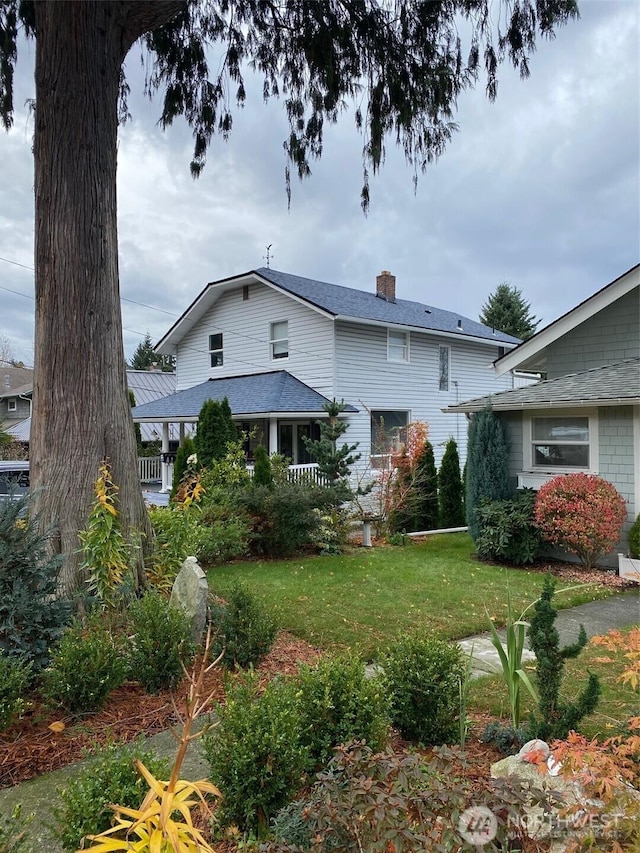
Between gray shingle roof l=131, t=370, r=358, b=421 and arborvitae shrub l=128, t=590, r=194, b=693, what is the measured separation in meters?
10.9

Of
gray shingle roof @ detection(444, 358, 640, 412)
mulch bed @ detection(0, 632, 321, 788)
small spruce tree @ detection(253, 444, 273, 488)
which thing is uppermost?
gray shingle roof @ detection(444, 358, 640, 412)

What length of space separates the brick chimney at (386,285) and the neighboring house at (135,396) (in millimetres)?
10229

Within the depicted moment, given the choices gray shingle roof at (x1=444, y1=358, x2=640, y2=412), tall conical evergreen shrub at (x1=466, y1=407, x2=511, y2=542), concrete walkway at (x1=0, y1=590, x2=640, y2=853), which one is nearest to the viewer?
concrete walkway at (x1=0, y1=590, x2=640, y2=853)

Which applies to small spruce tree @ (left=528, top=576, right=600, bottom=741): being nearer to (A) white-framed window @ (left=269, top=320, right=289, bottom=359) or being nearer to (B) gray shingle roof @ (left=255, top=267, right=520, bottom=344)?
(B) gray shingle roof @ (left=255, top=267, right=520, bottom=344)

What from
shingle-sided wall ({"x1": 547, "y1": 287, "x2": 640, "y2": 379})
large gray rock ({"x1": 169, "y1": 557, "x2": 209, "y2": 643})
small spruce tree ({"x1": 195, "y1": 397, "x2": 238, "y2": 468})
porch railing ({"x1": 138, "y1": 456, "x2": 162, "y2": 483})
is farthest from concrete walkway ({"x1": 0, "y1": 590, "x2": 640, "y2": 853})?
porch railing ({"x1": 138, "y1": 456, "x2": 162, "y2": 483})

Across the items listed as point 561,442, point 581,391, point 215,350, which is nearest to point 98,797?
point 581,391

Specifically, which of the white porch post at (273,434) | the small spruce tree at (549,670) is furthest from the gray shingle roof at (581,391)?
the small spruce tree at (549,670)

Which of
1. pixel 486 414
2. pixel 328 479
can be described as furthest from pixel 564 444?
pixel 328 479

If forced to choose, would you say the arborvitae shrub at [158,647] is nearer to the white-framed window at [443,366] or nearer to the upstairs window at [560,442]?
the upstairs window at [560,442]

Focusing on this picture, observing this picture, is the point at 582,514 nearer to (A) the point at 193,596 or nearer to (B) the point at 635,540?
(B) the point at 635,540

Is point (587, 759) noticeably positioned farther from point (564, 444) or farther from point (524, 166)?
point (524, 166)

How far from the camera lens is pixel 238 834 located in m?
2.25

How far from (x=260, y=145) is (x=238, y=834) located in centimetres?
739

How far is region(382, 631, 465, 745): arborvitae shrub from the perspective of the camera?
119 inches
